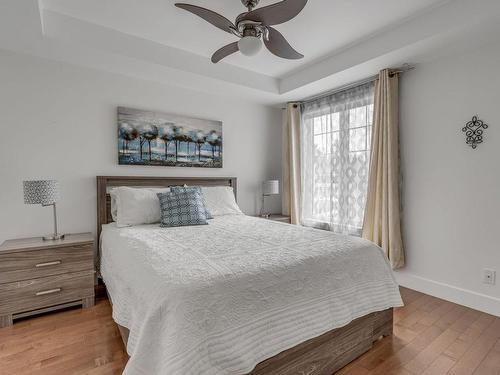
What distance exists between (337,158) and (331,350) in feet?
8.13

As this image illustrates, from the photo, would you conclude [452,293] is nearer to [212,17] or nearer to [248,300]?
[248,300]

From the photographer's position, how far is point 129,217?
260 centimetres

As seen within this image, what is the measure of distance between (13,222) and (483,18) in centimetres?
425

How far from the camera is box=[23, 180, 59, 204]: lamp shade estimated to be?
219 cm

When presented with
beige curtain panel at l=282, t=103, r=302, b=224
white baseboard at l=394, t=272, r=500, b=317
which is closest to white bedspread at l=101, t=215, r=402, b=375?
white baseboard at l=394, t=272, r=500, b=317

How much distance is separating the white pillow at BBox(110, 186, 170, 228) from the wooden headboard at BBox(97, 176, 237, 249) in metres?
0.14

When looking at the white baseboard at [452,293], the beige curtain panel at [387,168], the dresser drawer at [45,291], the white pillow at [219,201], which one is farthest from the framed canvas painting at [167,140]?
the white baseboard at [452,293]

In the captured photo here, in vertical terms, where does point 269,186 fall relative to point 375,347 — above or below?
above

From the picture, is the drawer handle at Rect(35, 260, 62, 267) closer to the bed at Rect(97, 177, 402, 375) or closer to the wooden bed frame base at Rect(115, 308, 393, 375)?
the bed at Rect(97, 177, 402, 375)

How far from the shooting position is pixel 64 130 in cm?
269

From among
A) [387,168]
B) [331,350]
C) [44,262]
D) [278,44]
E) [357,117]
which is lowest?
[331,350]

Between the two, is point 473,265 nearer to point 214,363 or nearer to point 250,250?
point 250,250

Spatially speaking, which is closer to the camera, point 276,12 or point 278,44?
point 276,12

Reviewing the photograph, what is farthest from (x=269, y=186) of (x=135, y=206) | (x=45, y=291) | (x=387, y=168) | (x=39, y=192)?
(x=45, y=291)
